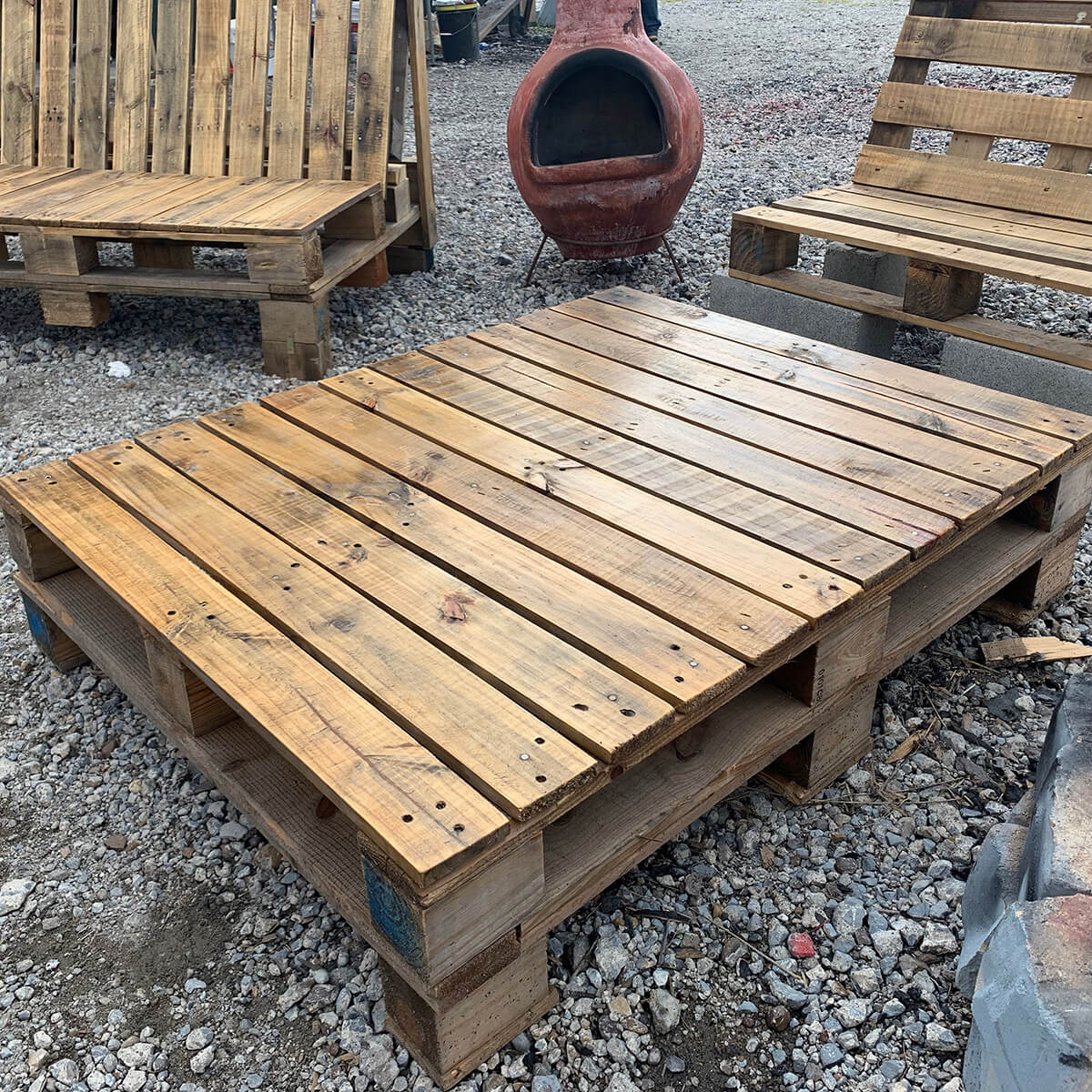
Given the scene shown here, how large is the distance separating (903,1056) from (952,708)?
1.03 m

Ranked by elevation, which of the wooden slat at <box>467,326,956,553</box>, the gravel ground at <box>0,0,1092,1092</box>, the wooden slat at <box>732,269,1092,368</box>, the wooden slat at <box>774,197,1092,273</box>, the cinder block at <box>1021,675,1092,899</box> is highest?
the wooden slat at <box>774,197,1092,273</box>

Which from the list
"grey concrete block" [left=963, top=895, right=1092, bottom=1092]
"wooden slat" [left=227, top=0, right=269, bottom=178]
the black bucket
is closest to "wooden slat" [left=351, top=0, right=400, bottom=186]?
"wooden slat" [left=227, top=0, right=269, bottom=178]

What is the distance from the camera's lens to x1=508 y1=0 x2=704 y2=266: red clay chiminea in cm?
484

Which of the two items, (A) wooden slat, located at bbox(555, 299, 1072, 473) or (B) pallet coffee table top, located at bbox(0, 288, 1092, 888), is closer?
(B) pallet coffee table top, located at bbox(0, 288, 1092, 888)

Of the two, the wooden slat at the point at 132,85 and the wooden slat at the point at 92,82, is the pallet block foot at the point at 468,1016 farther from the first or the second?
the wooden slat at the point at 92,82

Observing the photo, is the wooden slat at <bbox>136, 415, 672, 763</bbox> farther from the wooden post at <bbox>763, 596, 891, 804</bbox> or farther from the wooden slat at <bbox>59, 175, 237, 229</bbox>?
the wooden slat at <bbox>59, 175, 237, 229</bbox>

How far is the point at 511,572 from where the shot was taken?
2.27m

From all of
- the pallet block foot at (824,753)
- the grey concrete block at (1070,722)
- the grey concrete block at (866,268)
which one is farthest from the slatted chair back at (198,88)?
the grey concrete block at (1070,722)

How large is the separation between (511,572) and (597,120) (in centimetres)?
407

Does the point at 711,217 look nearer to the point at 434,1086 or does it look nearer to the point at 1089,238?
the point at 1089,238

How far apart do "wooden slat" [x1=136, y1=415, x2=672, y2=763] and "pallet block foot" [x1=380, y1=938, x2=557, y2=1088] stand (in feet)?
1.30

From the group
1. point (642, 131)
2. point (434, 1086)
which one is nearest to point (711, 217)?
point (642, 131)

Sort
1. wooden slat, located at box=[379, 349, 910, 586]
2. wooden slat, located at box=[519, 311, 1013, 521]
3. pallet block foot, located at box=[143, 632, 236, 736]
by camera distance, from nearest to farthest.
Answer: pallet block foot, located at box=[143, 632, 236, 736] → wooden slat, located at box=[379, 349, 910, 586] → wooden slat, located at box=[519, 311, 1013, 521]

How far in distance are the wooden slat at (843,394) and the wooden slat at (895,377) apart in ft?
0.18
